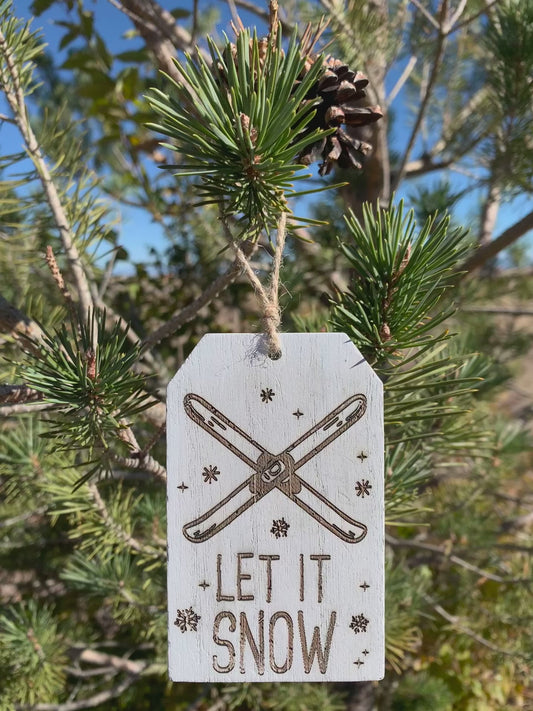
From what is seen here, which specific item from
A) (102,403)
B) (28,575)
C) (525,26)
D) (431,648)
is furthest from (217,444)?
(431,648)

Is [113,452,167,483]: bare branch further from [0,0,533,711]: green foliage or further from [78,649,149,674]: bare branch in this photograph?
[78,649,149,674]: bare branch

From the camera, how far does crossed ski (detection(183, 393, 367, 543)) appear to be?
1.33 feet

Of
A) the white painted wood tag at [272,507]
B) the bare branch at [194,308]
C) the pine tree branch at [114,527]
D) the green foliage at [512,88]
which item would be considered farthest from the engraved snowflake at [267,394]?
the green foliage at [512,88]

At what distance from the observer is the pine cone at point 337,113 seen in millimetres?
395

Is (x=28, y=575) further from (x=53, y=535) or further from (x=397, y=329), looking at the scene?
(x=397, y=329)

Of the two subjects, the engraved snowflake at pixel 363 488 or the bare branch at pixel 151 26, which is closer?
the engraved snowflake at pixel 363 488

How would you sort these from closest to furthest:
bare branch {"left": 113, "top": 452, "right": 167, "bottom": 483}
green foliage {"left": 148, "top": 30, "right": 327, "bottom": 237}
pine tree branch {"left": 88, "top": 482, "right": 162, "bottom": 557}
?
green foliage {"left": 148, "top": 30, "right": 327, "bottom": 237} → bare branch {"left": 113, "top": 452, "right": 167, "bottom": 483} → pine tree branch {"left": 88, "top": 482, "right": 162, "bottom": 557}

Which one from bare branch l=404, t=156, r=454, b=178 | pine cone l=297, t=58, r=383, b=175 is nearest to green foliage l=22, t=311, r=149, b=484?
pine cone l=297, t=58, r=383, b=175

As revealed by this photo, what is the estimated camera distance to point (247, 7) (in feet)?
2.87

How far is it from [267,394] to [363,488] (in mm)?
105

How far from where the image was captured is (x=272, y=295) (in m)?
0.40

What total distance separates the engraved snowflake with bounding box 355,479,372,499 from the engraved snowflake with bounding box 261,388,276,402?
0.31 feet

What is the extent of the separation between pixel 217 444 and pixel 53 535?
32.2 inches

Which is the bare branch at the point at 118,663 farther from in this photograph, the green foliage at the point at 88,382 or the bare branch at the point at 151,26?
the bare branch at the point at 151,26
